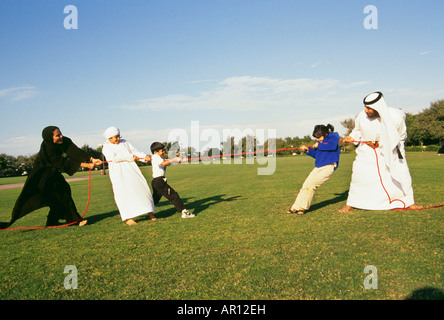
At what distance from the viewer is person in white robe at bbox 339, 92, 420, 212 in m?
6.98

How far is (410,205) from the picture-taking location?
7238 mm

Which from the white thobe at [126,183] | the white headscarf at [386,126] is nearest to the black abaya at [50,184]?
the white thobe at [126,183]

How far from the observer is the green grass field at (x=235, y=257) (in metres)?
3.75

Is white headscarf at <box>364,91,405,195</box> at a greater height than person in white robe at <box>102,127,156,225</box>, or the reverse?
white headscarf at <box>364,91,405,195</box>

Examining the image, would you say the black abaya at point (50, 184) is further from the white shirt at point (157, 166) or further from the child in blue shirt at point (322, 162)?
the child in blue shirt at point (322, 162)

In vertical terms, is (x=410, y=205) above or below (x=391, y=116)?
below

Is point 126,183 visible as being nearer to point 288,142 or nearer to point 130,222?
point 130,222

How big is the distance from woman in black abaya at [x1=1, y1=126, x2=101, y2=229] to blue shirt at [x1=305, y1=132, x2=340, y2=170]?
5.14 metres

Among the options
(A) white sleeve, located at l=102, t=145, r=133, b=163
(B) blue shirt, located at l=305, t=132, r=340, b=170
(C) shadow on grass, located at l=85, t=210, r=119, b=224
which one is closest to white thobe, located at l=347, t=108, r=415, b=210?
(B) blue shirt, located at l=305, t=132, r=340, b=170
